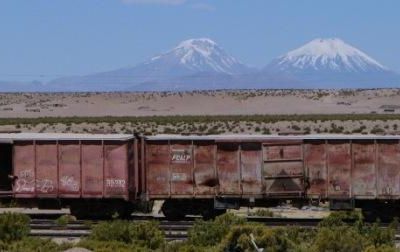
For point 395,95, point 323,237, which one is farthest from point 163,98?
point 323,237

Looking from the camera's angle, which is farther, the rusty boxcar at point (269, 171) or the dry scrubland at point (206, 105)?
the dry scrubland at point (206, 105)

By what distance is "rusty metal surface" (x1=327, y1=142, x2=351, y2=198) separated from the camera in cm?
3103

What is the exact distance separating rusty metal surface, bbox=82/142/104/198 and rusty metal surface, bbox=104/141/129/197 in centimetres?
22

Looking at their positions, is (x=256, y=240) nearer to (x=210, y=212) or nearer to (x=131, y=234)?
(x=131, y=234)

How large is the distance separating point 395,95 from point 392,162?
133m

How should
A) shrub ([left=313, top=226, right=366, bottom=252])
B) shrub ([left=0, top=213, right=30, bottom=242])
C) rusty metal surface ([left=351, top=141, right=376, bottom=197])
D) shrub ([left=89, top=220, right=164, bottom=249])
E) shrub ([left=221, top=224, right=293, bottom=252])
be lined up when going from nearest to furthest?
1. shrub ([left=313, top=226, right=366, bottom=252])
2. shrub ([left=221, top=224, right=293, bottom=252])
3. shrub ([left=89, top=220, right=164, bottom=249])
4. shrub ([left=0, top=213, right=30, bottom=242])
5. rusty metal surface ([left=351, top=141, right=376, bottom=197])

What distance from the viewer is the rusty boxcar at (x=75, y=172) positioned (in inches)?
1243

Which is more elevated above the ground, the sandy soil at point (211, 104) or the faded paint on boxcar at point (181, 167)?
the sandy soil at point (211, 104)

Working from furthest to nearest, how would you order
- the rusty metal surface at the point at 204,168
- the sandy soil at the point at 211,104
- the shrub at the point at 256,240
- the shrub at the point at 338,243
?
the sandy soil at the point at 211,104, the rusty metal surface at the point at 204,168, the shrub at the point at 256,240, the shrub at the point at 338,243

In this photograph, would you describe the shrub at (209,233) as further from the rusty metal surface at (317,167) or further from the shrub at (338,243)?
the rusty metal surface at (317,167)

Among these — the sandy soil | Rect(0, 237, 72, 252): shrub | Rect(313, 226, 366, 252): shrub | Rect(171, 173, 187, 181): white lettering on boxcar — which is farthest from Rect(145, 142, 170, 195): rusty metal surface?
the sandy soil

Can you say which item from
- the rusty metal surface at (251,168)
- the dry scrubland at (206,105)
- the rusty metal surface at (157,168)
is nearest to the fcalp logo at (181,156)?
the rusty metal surface at (157,168)

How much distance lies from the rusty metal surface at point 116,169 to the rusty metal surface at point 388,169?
8.06 metres

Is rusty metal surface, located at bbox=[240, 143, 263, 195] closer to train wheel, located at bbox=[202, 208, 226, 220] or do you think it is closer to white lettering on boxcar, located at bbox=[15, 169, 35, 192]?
train wheel, located at bbox=[202, 208, 226, 220]
